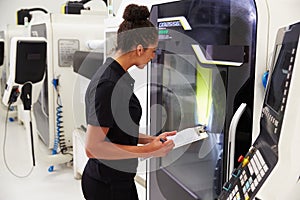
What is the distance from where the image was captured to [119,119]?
63.3 inches

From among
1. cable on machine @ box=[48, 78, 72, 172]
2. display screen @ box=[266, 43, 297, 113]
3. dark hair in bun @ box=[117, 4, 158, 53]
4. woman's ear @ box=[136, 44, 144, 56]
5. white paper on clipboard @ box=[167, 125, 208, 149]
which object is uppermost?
dark hair in bun @ box=[117, 4, 158, 53]

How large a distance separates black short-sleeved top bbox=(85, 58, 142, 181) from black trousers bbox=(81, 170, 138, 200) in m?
0.03

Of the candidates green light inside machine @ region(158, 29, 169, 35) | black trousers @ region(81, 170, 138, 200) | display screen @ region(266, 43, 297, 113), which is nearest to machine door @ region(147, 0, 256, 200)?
green light inside machine @ region(158, 29, 169, 35)

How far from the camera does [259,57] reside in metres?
1.21

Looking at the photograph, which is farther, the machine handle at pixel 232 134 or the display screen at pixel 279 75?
the machine handle at pixel 232 134

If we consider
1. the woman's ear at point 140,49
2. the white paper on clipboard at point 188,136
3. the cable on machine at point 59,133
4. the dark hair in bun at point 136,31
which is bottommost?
the cable on machine at point 59,133

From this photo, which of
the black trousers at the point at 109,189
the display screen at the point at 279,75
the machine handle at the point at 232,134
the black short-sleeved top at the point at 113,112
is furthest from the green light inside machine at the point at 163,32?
the display screen at the point at 279,75

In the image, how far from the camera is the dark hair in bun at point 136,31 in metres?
1.61

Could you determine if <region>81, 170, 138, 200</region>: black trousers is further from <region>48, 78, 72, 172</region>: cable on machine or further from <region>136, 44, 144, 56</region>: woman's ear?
<region>48, 78, 72, 172</region>: cable on machine

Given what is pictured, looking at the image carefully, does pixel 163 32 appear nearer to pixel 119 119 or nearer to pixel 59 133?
pixel 119 119

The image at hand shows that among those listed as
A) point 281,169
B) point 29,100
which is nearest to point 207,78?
point 281,169

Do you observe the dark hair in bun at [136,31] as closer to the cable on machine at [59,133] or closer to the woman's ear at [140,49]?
the woman's ear at [140,49]

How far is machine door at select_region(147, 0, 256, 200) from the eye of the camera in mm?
1301

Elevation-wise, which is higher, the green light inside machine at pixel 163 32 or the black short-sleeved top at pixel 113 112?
the green light inside machine at pixel 163 32
